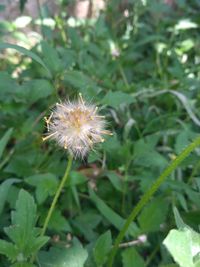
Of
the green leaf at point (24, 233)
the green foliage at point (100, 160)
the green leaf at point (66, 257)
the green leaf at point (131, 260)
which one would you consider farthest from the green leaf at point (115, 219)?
the green leaf at point (24, 233)

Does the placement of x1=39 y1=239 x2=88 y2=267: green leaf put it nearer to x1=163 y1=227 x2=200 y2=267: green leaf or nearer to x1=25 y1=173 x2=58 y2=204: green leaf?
x1=25 y1=173 x2=58 y2=204: green leaf

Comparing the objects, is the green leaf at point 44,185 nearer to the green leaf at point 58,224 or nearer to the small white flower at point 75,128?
the green leaf at point 58,224

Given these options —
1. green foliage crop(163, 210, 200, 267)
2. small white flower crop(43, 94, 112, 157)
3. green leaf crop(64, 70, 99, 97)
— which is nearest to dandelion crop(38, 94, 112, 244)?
small white flower crop(43, 94, 112, 157)

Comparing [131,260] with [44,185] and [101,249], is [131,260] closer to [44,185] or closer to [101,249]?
[101,249]

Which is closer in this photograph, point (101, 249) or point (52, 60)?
point (101, 249)

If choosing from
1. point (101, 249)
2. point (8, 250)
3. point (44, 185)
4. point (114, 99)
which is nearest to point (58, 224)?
point (44, 185)

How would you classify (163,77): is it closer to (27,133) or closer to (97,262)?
(27,133)

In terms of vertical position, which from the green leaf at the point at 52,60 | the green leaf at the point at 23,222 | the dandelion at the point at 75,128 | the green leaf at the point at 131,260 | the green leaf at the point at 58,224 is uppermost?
the green leaf at the point at 52,60
